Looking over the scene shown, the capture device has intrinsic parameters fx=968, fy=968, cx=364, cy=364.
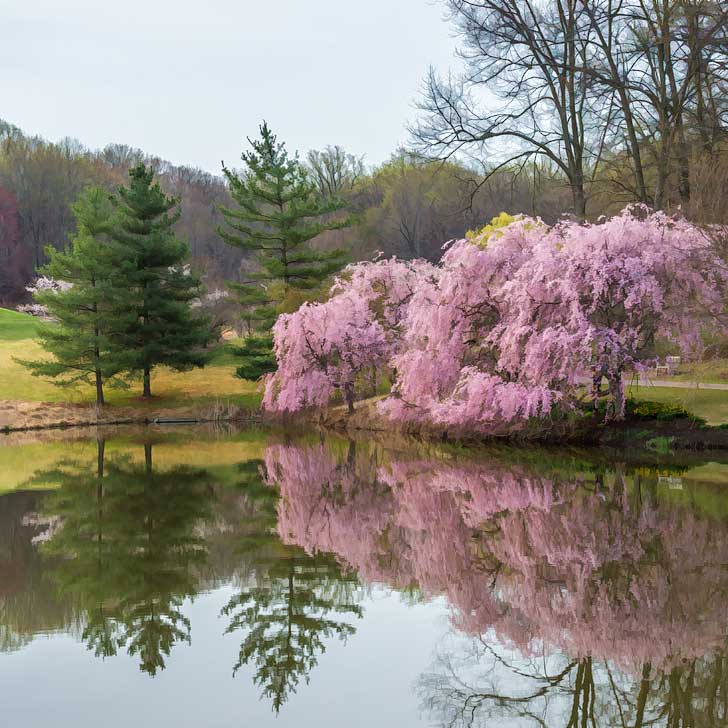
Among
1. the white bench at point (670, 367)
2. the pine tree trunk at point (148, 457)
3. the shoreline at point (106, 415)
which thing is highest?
the white bench at point (670, 367)

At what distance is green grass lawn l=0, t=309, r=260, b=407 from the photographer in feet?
121

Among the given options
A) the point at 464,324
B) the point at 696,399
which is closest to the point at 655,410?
the point at 696,399

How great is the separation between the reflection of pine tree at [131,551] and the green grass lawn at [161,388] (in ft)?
53.7

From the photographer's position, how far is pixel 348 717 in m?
6.62

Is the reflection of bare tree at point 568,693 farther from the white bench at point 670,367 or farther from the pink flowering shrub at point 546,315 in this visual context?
the white bench at point 670,367

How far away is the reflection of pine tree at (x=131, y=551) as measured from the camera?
890 centimetres

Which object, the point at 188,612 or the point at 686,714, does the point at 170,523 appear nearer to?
the point at 188,612

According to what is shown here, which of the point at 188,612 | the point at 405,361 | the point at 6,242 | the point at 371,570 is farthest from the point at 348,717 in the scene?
the point at 6,242

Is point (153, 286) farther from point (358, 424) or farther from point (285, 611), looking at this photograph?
point (285, 611)

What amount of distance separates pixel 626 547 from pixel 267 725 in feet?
20.8

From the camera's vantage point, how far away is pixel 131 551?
40.9 ft

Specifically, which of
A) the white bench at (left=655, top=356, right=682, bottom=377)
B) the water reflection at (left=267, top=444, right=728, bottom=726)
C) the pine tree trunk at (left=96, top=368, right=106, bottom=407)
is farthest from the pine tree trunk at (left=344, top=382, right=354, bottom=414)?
the water reflection at (left=267, top=444, right=728, bottom=726)

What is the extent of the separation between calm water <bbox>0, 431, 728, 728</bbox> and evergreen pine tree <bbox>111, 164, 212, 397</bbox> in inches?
719

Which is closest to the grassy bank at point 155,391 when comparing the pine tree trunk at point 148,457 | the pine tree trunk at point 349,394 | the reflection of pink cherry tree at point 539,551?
the pine tree trunk at point 349,394
